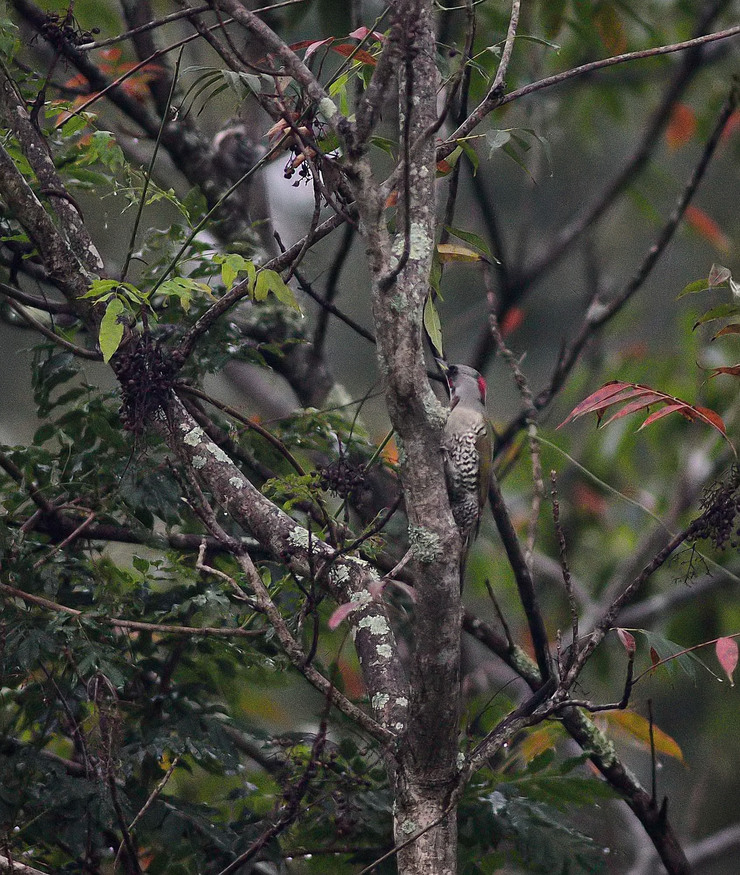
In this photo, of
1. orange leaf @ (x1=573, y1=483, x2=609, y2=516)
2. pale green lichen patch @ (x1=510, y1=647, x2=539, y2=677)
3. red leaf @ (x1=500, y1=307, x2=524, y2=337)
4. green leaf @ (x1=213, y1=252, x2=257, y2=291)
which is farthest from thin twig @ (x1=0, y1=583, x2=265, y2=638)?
orange leaf @ (x1=573, y1=483, x2=609, y2=516)

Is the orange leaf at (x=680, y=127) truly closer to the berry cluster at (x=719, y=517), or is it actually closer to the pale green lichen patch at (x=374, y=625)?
the berry cluster at (x=719, y=517)

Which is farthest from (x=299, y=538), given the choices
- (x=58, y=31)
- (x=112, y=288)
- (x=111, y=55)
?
(x=111, y=55)

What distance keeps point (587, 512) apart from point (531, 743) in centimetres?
330

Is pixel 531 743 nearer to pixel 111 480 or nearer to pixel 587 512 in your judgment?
pixel 111 480

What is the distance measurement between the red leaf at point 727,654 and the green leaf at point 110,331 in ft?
5.16

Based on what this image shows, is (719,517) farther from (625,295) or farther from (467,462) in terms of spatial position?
(625,295)

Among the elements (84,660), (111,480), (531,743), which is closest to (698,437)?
(531,743)

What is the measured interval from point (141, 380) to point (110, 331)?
333 millimetres

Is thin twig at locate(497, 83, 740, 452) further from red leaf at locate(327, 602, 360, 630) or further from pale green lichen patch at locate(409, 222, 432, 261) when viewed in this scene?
red leaf at locate(327, 602, 360, 630)

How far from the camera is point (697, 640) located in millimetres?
5645

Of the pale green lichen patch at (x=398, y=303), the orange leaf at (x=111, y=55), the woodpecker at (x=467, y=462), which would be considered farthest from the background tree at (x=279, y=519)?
the orange leaf at (x=111, y=55)

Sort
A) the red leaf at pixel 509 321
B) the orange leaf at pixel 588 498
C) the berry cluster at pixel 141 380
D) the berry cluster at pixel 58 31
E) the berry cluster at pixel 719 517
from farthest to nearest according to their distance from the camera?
the orange leaf at pixel 588 498
the red leaf at pixel 509 321
the berry cluster at pixel 58 31
the berry cluster at pixel 141 380
the berry cluster at pixel 719 517

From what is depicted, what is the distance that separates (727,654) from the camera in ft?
7.09

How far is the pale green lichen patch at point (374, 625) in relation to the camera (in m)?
2.38
